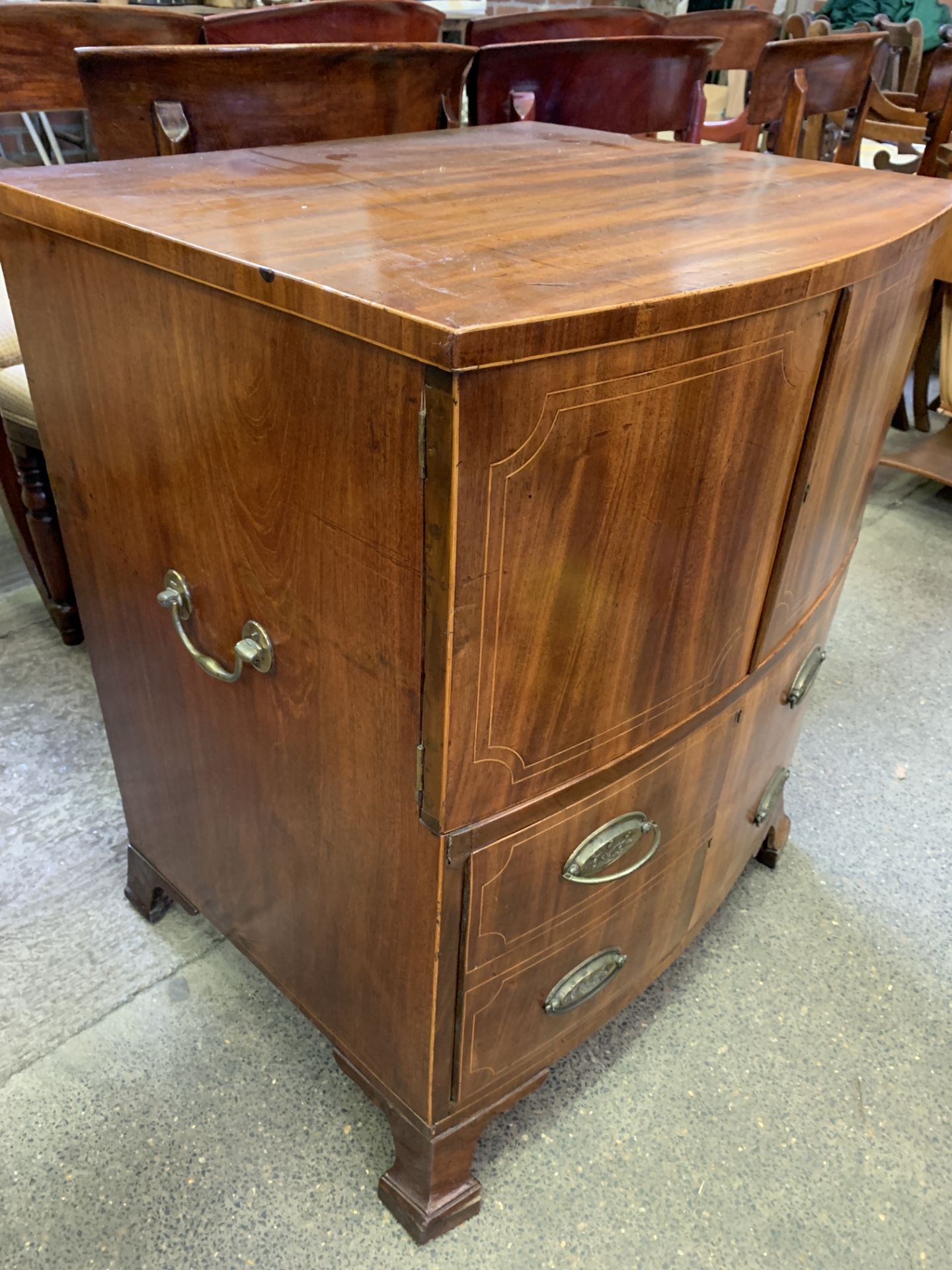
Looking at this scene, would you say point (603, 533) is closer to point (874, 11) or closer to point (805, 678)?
point (805, 678)

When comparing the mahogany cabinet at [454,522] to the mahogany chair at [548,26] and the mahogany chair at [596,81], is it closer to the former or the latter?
the mahogany chair at [596,81]

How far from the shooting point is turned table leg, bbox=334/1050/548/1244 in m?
0.81

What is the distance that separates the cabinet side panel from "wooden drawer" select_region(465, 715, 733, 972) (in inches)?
1.8

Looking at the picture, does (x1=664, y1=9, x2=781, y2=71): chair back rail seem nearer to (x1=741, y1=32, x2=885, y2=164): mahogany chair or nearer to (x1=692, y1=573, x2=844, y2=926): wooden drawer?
(x1=741, y1=32, x2=885, y2=164): mahogany chair

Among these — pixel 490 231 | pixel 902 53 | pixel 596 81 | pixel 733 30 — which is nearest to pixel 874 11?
pixel 902 53

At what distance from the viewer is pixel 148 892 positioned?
1.11 metres

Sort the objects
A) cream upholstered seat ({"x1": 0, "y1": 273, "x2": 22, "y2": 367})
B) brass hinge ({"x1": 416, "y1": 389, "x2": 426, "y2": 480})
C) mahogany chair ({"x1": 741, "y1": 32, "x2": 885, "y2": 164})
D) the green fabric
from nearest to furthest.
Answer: brass hinge ({"x1": 416, "y1": 389, "x2": 426, "y2": 480}) < cream upholstered seat ({"x1": 0, "y1": 273, "x2": 22, "y2": 367}) < mahogany chair ({"x1": 741, "y1": 32, "x2": 885, "y2": 164}) < the green fabric

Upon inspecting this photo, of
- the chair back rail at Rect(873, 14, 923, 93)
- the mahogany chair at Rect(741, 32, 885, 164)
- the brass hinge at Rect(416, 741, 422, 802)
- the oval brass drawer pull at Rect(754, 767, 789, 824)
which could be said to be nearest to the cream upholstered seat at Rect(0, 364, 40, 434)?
the brass hinge at Rect(416, 741, 422, 802)

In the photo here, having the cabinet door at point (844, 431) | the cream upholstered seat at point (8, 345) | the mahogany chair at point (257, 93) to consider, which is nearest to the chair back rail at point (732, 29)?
the mahogany chair at point (257, 93)

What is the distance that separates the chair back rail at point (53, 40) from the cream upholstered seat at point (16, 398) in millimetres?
354

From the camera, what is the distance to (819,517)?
821mm

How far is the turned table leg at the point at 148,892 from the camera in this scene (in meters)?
→ 1.06

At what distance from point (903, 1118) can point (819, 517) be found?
65cm

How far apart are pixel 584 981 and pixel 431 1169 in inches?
8.1
